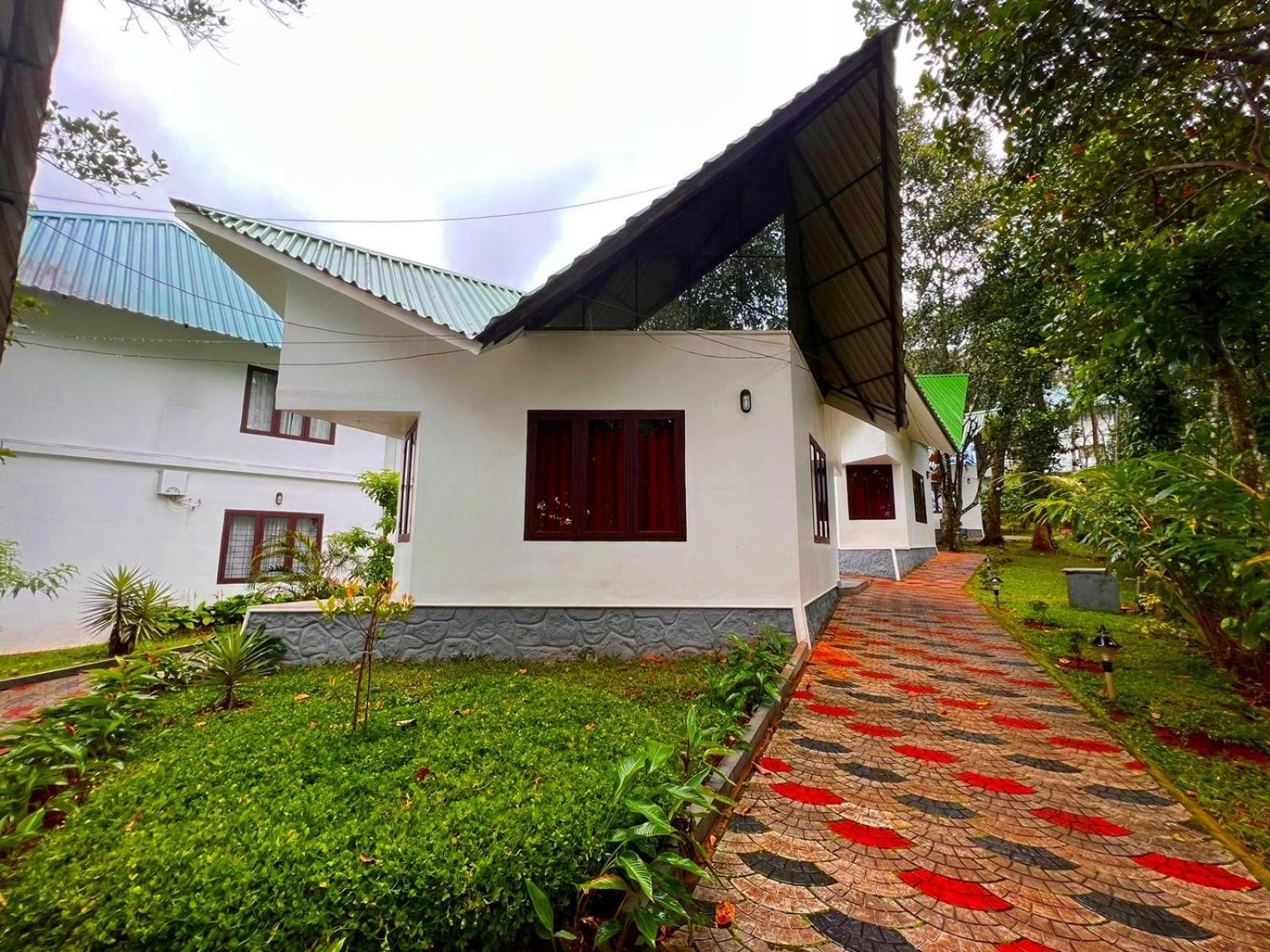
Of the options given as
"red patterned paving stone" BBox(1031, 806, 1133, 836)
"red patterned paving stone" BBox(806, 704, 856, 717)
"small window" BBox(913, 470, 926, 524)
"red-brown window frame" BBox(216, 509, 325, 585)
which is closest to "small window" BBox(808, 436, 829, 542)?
"red patterned paving stone" BBox(806, 704, 856, 717)

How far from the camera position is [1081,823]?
9.37 feet

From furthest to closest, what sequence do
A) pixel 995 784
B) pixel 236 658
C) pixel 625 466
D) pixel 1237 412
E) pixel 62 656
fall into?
pixel 62 656 → pixel 625 466 → pixel 1237 412 → pixel 236 658 → pixel 995 784

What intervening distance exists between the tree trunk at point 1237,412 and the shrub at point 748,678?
16.8 feet

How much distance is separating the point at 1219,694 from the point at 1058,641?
2.10 meters

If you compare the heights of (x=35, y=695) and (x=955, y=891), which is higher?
(x=955, y=891)

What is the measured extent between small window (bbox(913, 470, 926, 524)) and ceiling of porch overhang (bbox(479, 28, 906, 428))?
8.89 m

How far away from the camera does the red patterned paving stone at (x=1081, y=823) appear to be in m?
2.78

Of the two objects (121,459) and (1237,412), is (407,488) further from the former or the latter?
(1237,412)

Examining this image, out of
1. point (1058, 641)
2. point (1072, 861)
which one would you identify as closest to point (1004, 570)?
point (1058, 641)

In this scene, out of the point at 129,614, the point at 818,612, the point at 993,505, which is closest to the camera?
the point at 818,612

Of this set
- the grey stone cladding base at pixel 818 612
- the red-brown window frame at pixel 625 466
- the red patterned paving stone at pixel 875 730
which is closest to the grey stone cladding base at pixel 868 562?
the grey stone cladding base at pixel 818 612

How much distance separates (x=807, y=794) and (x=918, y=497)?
51.8 feet

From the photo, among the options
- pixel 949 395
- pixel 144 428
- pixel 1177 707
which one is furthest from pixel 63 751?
pixel 949 395

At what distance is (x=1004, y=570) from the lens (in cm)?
1436
